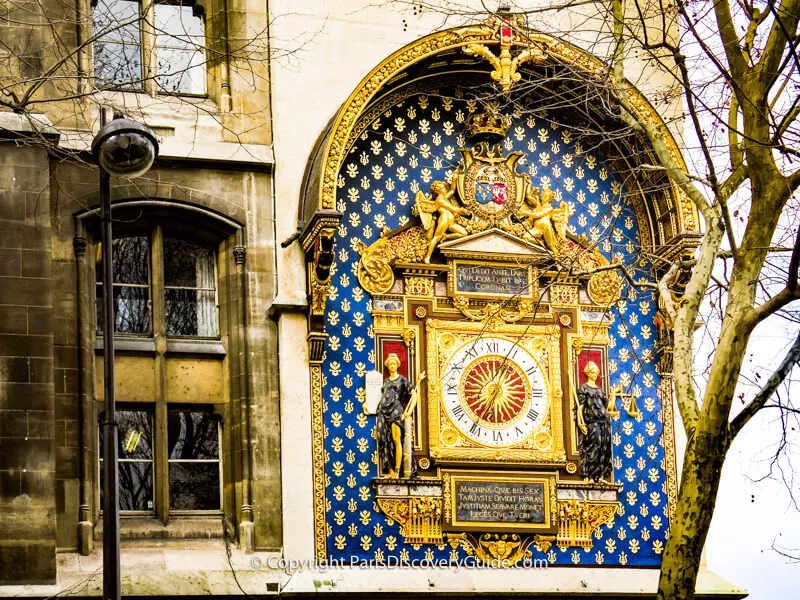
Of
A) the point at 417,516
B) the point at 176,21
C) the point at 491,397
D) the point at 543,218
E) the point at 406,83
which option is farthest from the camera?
the point at 543,218

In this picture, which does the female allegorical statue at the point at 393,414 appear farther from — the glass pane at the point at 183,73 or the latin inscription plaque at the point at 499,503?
the glass pane at the point at 183,73

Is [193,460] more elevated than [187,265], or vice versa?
[187,265]

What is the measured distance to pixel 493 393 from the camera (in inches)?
988

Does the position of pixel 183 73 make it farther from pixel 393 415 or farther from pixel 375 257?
Result: pixel 393 415

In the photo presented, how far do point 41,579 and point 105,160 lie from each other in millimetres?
6585

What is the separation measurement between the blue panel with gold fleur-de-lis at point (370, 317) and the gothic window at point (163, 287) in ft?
5.82

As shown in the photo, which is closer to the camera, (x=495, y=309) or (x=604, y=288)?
(x=495, y=309)

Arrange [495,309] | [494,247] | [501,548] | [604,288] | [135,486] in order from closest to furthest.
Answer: [135,486] < [501,548] < [495,309] < [494,247] < [604,288]

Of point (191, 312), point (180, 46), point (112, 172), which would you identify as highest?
point (180, 46)

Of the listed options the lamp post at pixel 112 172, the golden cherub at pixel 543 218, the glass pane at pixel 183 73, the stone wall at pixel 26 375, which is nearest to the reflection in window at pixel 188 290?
the stone wall at pixel 26 375

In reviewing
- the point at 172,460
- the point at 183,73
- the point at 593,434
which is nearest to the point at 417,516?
the point at 593,434

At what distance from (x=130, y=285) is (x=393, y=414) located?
162 inches

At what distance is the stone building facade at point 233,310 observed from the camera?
75.2ft

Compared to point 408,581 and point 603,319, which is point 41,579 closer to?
point 408,581
